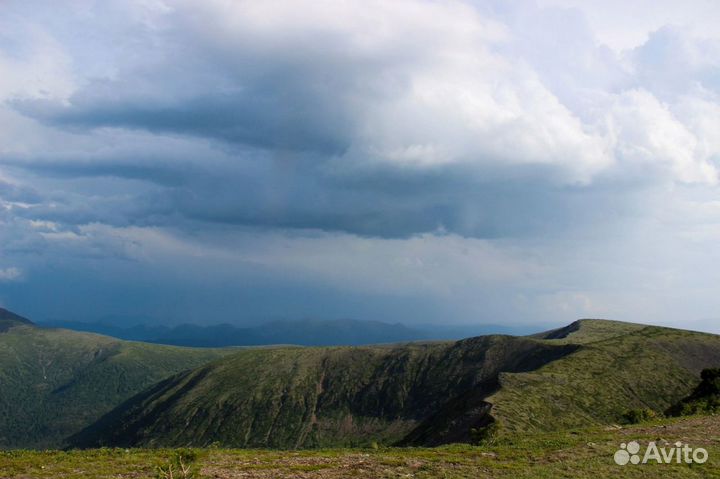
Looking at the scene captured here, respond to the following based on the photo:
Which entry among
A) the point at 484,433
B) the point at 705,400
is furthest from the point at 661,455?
the point at 705,400

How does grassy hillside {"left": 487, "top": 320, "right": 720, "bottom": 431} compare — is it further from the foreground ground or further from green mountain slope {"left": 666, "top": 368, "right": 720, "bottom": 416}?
the foreground ground

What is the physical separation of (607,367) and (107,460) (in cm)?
12453

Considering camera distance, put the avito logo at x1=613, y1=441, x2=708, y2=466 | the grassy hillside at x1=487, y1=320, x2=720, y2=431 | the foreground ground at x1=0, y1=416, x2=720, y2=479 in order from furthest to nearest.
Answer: the grassy hillside at x1=487, y1=320, x2=720, y2=431
the avito logo at x1=613, y1=441, x2=708, y2=466
the foreground ground at x1=0, y1=416, x2=720, y2=479

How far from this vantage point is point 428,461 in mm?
40562

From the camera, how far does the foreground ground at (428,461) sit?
36.0 meters

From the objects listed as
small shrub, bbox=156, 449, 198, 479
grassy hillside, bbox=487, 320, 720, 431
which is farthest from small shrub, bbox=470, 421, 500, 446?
small shrub, bbox=156, 449, 198, 479

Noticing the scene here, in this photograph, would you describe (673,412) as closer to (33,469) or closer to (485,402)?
(485,402)

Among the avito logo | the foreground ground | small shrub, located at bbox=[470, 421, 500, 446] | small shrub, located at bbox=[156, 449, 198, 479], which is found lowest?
small shrub, located at bbox=[470, 421, 500, 446]

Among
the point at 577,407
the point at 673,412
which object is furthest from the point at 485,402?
the point at 673,412

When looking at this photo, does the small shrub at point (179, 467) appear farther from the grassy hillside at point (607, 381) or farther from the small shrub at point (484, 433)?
the grassy hillside at point (607, 381)

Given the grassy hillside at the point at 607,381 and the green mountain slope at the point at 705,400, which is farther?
the grassy hillside at the point at 607,381

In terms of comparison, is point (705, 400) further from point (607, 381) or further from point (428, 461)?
point (428, 461)

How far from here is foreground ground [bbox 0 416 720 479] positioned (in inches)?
1417

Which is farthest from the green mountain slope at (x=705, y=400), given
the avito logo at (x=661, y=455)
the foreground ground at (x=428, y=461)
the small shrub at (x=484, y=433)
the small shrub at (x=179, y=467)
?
the small shrub at (x=179, y=467)
